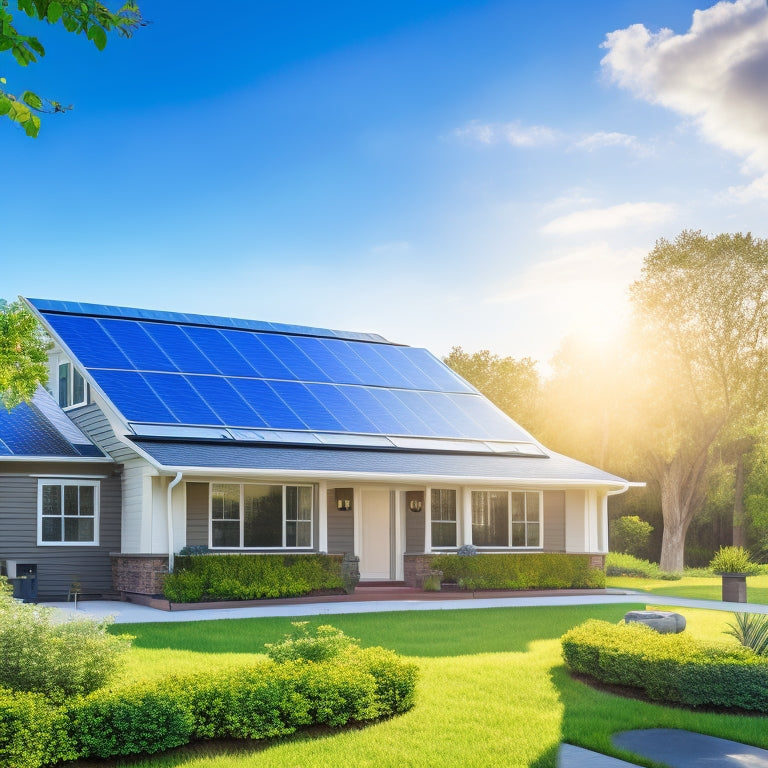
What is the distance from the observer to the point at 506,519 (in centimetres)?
2192

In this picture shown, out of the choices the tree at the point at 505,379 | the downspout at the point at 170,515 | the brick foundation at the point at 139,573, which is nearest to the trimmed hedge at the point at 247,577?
the downspout at the point at 170,515

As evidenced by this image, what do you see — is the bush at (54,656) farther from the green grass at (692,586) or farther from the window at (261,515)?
the green grass at (692,586)

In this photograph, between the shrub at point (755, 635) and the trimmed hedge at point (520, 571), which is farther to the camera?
the trimmed hedge at point (520, 571)

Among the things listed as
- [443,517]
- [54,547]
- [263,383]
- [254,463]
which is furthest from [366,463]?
[54,547]

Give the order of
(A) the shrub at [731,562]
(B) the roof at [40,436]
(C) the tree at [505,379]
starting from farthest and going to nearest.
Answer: (C) the tree at [505,379]
(A) the shrub at [731,562]
(B) the roof at [40,436]

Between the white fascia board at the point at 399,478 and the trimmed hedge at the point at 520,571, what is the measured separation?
1630 mm

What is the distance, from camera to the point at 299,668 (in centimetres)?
775

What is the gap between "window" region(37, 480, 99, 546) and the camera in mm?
18281

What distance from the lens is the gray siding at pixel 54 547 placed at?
17906 mm

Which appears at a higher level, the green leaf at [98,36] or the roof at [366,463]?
the green leaf at [98,36]

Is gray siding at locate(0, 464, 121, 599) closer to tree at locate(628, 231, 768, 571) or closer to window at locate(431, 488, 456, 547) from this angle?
window at locate(431, 488, 456, 547)

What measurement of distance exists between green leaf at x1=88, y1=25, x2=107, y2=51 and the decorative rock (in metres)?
8.51

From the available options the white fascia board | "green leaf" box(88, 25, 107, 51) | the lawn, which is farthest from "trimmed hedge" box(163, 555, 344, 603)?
"green leaf" box(88, 25, 107, 51)

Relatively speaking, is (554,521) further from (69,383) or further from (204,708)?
(204,708)
